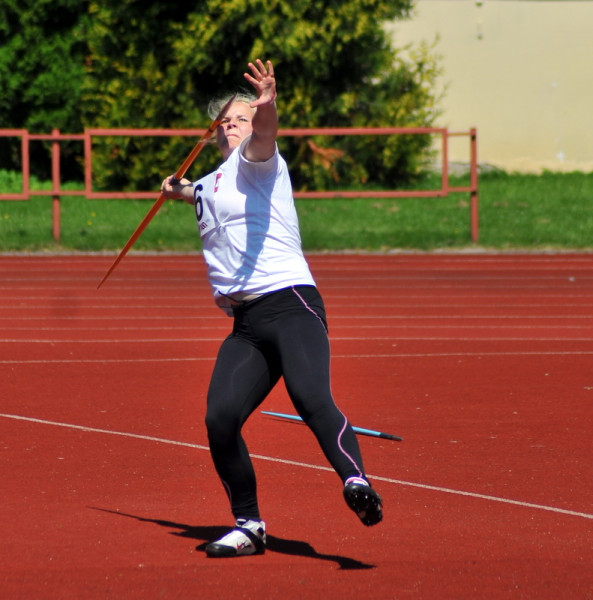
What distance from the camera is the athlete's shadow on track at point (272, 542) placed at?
4617mm

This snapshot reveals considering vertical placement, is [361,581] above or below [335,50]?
below

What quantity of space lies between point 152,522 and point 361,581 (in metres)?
1.14

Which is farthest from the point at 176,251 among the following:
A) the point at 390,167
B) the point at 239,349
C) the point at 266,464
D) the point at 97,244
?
the point at 239,349

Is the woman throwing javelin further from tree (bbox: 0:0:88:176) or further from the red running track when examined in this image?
tree (bbox: 0:0:88:176)

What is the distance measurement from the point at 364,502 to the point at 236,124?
1463 mm

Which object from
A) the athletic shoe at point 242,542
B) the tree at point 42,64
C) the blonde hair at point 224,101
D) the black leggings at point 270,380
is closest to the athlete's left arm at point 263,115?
the blonde hair at point 224,101

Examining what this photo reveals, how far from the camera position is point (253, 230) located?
15.3 ft

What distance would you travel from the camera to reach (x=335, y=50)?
24953mm

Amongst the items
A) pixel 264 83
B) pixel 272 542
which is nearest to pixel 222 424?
pixel 272 542

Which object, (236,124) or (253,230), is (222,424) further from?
(236,124)

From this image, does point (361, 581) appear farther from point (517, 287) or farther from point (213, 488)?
point (517, 287)

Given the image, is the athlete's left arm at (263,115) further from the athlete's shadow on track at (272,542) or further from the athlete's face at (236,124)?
the athlete's shadow on track at (272,542)

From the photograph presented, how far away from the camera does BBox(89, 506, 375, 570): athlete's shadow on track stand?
182 inches

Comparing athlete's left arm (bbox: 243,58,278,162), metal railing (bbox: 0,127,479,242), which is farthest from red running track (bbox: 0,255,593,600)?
metal railing (bbox: 0,127,479,242)
